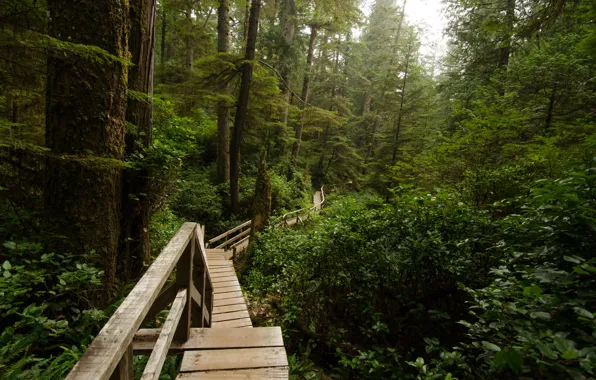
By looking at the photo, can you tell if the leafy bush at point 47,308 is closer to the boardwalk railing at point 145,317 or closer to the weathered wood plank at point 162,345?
the boardwalk railing at point 145,317

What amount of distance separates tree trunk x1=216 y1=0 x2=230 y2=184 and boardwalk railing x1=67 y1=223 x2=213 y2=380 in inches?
368

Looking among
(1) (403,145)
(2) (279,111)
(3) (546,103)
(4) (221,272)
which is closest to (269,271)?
(4) (221,272)

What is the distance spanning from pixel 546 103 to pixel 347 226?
8.57 meters

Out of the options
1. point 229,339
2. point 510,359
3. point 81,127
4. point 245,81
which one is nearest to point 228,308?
point 229,339

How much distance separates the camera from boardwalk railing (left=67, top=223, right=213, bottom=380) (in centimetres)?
104

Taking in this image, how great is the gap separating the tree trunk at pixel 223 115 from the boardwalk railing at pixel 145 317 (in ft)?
30.7

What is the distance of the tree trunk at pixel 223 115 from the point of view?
1187 cm

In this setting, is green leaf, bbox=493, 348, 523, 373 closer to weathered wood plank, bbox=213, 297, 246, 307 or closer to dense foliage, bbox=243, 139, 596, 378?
dense foliage, bbox=243, 139, 596, 378

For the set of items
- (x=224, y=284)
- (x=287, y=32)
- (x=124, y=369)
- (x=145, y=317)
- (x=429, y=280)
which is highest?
(x=287, y=32)

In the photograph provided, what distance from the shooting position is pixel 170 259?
212 cm

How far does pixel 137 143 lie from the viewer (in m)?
4.07

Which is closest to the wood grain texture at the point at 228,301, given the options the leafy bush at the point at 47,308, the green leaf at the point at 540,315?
the leafy bush at the point at 47,308

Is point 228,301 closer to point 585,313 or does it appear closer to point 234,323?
point 234,323

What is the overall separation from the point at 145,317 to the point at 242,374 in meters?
1.20
